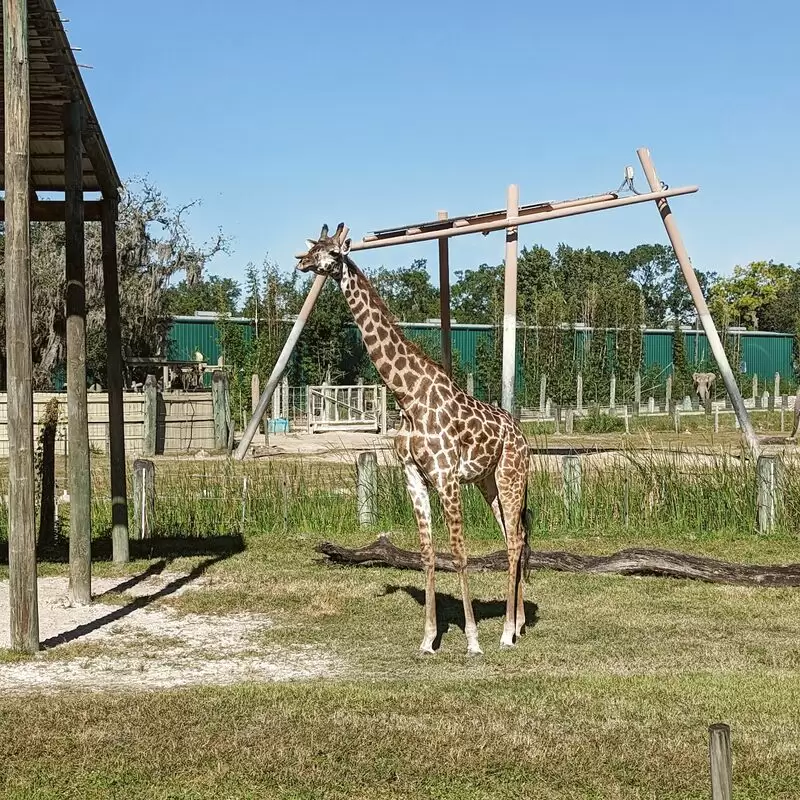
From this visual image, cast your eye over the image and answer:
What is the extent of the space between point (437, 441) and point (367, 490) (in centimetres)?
522

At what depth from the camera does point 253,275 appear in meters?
37.1

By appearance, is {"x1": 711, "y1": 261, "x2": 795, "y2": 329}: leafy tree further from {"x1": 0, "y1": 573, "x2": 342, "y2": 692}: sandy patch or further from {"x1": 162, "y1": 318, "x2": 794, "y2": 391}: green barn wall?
{"x1": 0, "y1": 573, "x2": 342, "y2": 692}: sandy patch

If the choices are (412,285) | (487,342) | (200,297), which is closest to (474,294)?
(412,285)

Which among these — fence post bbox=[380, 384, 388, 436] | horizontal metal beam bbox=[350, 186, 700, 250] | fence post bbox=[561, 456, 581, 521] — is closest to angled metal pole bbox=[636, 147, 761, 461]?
horizontal metal beam bbox=[350, 186, 700, 250]

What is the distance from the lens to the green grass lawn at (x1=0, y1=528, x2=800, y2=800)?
5.17 m

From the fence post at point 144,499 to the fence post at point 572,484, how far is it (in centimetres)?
457

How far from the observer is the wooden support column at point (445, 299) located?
442 inches

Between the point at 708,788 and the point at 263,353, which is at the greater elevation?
the point at 263,353

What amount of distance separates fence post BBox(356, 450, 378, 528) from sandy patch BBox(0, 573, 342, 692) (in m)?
3.58

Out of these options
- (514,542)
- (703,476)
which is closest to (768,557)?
(703,476)

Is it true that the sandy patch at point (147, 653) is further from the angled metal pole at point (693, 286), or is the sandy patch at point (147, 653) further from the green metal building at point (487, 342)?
the green metal building at point (487, 342)

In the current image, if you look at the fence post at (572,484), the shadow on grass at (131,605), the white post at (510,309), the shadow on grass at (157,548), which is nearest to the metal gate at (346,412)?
the white post at (510,309)

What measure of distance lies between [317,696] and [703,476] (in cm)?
745

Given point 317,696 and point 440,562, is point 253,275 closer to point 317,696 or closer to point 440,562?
point 440,562
